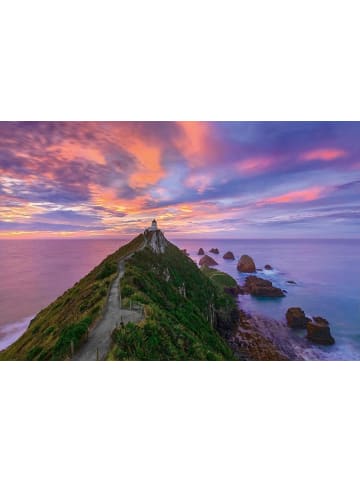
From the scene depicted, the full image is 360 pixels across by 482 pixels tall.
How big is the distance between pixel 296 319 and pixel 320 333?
1.52m

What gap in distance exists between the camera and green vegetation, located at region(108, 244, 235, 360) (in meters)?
4.46

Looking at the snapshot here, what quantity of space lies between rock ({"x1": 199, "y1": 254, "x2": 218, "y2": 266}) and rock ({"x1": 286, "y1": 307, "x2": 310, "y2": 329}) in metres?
10.0

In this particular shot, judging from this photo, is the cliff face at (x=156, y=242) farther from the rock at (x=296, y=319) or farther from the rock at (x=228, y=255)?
the rock at (x=228, y=255)

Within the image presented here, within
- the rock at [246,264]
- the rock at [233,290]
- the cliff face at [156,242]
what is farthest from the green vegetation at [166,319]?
the rock at [246,264]

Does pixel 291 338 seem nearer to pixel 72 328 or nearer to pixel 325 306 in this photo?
pixel 325 306

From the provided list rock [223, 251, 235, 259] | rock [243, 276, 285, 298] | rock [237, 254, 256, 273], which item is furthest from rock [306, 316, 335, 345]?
rock [223, 251, 235, 259]

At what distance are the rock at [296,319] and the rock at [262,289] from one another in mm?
3340

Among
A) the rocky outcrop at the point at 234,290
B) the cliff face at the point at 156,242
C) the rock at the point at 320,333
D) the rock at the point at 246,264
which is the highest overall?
the cliff face at the point at 156,242

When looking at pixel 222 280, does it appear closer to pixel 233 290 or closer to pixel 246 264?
pixel 233 290

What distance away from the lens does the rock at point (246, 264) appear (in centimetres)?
2112

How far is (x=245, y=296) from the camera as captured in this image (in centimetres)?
1698

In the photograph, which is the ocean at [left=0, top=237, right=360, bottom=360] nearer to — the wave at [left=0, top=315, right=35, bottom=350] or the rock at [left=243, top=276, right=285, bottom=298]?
the wave at [left=0, top=315, right=35, bottom=350]
